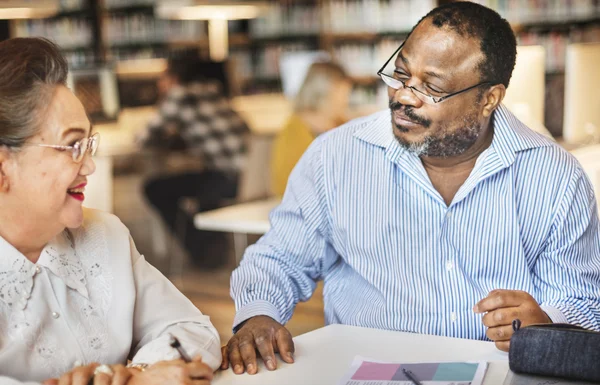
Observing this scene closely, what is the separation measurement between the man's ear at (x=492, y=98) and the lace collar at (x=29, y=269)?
41.7 inches

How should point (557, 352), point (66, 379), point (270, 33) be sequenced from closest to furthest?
point (66, 379), point (557, 352), point (270, 33)

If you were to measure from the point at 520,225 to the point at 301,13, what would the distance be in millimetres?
6640

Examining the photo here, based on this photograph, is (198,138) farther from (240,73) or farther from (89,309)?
(89,309)

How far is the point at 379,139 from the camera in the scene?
2074 millimetres

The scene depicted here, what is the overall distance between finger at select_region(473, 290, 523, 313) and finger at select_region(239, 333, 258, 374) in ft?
1.48

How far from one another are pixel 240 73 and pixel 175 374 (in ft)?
24.7

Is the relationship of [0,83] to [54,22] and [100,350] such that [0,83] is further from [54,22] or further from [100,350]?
[54,22]

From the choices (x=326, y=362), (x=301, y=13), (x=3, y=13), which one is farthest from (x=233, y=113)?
(x=326, y=362)

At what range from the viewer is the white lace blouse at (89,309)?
1.41 m

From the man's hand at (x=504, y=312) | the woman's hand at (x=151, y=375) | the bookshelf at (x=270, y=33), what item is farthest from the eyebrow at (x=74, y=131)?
the bookshelf at (x=270, y=33)

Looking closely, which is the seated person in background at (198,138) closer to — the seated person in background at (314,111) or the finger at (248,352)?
the seated person in background at (314,111)

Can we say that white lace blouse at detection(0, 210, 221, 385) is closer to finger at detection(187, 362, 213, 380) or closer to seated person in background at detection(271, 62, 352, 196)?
finger at detection(187, 362, 213, 380)

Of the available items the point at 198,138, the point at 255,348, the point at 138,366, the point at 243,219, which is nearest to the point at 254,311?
the point at 255,348

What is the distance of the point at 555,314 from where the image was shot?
1838mm
